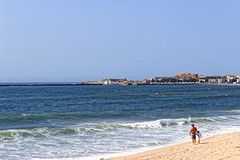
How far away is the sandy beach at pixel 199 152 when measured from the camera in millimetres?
12102

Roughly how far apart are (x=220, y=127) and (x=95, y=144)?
10.0m

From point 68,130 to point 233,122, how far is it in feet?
43.2

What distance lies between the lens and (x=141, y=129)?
68.8 feet

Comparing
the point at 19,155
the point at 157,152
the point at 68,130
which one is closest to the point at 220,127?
the point at 157,152

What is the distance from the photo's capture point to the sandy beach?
1210 centimetres

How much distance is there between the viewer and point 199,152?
43.0 feet

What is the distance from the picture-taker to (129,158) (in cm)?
1266

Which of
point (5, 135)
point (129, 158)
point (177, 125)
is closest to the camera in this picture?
→ point (129, 158)

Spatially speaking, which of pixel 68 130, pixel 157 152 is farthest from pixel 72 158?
pixel 68 130

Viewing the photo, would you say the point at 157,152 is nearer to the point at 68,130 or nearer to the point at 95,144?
the point at 95,144

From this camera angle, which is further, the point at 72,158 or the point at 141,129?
the point at 141,129

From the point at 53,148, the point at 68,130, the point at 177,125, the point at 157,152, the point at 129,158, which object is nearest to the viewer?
the point at 129,158

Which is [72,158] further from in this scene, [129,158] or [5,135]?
[5,135]

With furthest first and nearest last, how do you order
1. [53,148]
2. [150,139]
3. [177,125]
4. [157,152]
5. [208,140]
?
[177,125]
[150,139]
[208,140]
[53,148]
[157,152]
